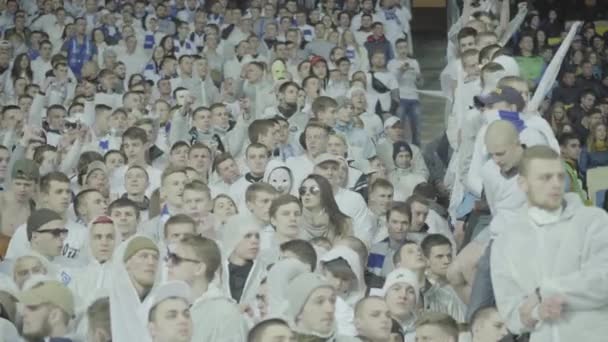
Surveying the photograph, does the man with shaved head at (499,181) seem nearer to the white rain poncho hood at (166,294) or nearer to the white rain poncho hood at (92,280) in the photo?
the white rain poncho hood at (166,294)

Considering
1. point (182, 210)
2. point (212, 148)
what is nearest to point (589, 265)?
point (182, 210)

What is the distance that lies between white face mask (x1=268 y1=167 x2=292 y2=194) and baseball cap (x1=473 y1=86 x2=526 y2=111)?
2.65 metres

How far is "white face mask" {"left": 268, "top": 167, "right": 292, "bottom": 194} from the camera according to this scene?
1042cm

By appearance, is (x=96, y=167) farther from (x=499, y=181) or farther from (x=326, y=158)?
(x=499, y=181)

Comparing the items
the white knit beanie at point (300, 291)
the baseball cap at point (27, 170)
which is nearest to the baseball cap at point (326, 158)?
the baseball cap at point (27, 170)

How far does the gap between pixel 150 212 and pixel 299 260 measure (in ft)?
9.00

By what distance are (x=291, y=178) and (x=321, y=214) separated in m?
1.13

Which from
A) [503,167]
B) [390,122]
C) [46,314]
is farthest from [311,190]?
[390,122]

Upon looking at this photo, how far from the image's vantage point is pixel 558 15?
19.4 metres

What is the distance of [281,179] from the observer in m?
10.5

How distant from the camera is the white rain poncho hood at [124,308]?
23.2 ft

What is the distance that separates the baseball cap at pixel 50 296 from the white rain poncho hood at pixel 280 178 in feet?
9.46

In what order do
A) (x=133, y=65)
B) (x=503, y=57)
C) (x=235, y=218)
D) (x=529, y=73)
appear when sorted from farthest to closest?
(x=133, y=65), (x=529, y=73), (x=503, y=57), (x=235, y=218)

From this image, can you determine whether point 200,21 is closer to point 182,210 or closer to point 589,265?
point 182,210
